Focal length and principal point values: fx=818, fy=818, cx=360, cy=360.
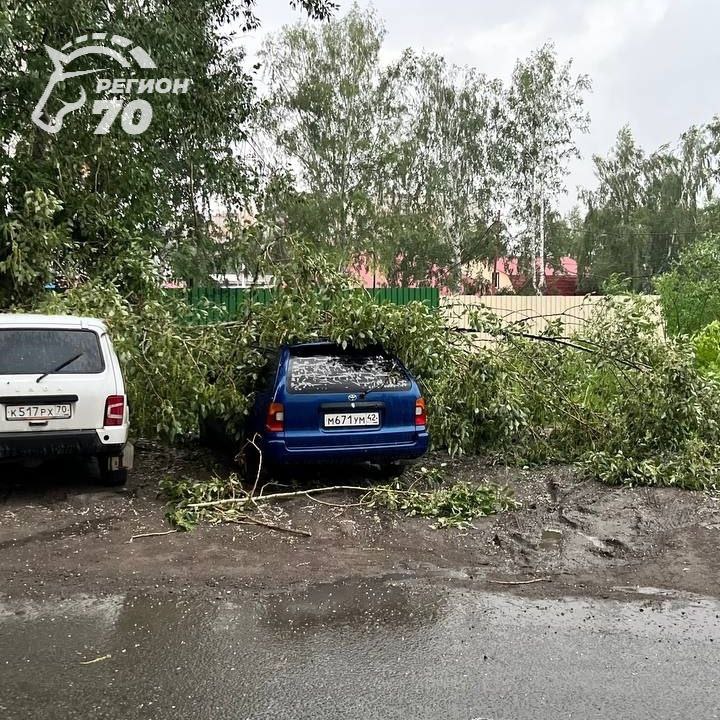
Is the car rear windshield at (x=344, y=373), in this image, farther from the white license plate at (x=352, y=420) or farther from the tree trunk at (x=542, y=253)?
the tree trunk at (x=542, y=253)

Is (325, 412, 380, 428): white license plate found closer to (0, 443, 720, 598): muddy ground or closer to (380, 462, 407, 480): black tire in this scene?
(0, 443, 720, 598): muddy ground

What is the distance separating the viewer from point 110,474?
25.7 ft

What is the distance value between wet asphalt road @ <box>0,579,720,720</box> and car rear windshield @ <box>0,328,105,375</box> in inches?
111

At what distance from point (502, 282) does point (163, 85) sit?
30.5m

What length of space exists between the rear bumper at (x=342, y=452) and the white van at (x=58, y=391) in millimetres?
1409

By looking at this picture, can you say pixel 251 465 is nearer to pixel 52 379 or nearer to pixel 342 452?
pixel 342 452

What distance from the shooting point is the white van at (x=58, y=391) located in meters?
7.06

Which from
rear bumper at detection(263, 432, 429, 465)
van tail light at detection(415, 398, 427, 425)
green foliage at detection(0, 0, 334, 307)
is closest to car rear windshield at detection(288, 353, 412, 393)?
van tail light at detection(415, 398, 427, 425)

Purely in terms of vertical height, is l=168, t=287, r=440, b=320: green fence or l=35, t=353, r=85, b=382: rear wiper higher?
l=168, t=287, r=440, b=320: green fence

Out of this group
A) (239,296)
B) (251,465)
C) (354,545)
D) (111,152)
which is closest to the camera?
(354,545)

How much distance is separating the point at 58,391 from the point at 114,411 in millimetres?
521

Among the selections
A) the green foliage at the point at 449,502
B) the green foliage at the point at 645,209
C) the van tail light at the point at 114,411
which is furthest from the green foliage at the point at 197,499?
the green foliage at the point at 645,209

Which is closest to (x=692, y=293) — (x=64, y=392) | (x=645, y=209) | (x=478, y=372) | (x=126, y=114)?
(x=478, y=372)

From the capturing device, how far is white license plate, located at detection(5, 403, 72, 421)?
7055mm
